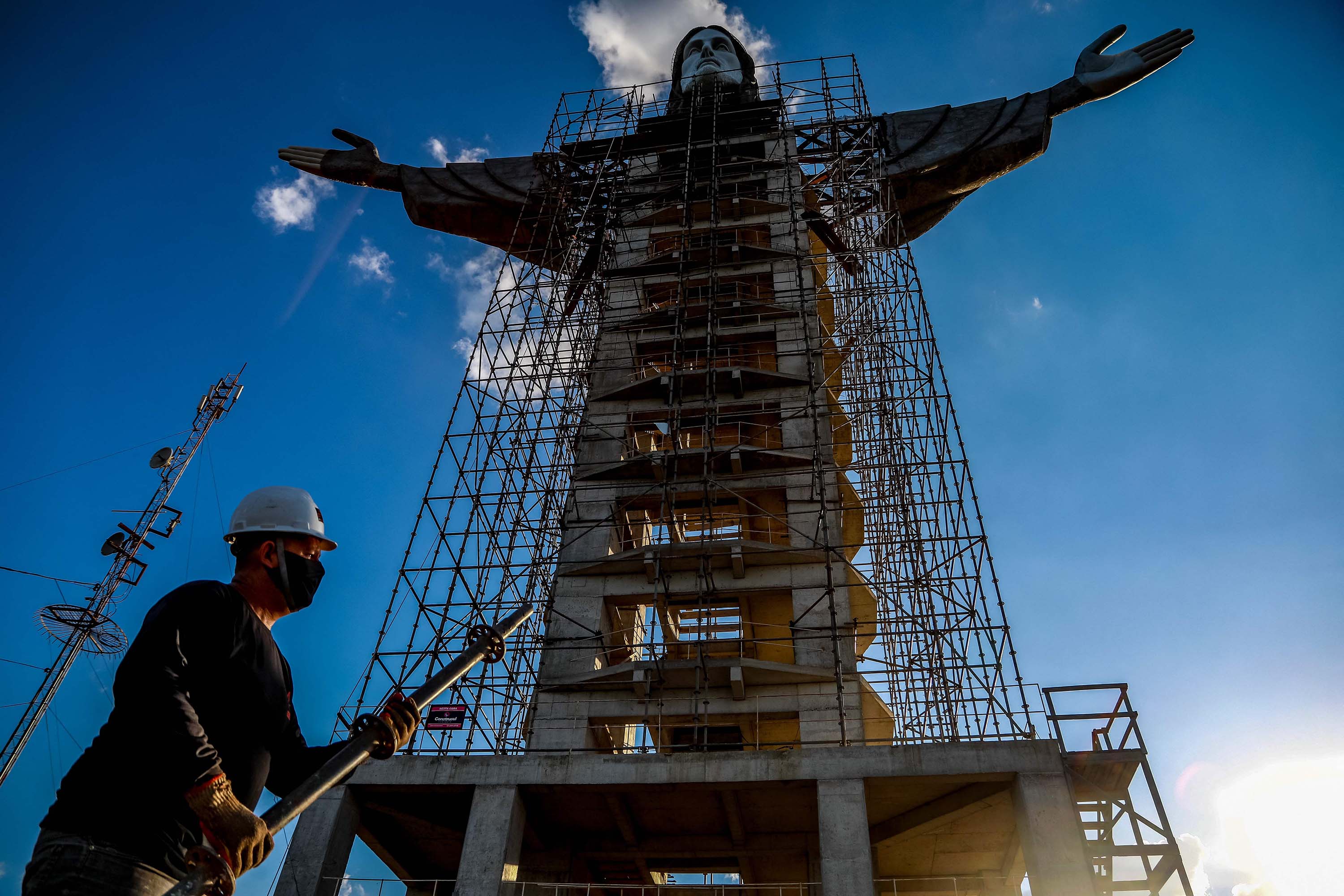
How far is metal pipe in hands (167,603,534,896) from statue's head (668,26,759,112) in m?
33.1

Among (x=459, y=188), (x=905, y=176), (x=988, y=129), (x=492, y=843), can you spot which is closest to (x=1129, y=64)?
(x=988, y=129)

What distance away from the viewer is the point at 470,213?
3225cm

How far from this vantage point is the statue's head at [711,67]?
36.4 m

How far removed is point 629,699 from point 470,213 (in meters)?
19.5

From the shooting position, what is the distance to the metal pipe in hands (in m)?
3.20

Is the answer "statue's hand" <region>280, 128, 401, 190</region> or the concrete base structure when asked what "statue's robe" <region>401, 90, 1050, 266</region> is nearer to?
"statue's hand" <region>280, 128, 401, 190</region>

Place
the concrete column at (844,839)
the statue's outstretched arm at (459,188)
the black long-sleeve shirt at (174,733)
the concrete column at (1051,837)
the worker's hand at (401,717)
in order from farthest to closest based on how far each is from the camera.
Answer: the statue's outstretched arm at (459,188) < the concrete column at (844,839) < the concrete column at (1051,837) < the worker's hand at (401,717) < the black long-sleeve shirt at (174,733)

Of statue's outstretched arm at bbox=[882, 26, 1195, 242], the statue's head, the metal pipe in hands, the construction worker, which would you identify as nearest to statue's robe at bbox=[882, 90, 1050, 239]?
statue's outstretched arm at bbox=[882, 26, 1195, 242]

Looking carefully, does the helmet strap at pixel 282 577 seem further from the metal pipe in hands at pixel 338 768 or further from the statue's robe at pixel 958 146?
the statue's robe at pixel 958 146

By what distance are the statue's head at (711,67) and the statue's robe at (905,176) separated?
763 cm

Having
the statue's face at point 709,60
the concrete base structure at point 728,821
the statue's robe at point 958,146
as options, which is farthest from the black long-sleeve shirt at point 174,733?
the statue's face at point 709,60

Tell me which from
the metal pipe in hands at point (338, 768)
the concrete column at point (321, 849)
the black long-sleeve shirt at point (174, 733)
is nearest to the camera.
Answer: the metal pipe in hands at point (338, 768)

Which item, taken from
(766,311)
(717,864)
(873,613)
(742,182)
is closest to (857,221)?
(742,182)

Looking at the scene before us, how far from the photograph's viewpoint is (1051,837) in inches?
538
